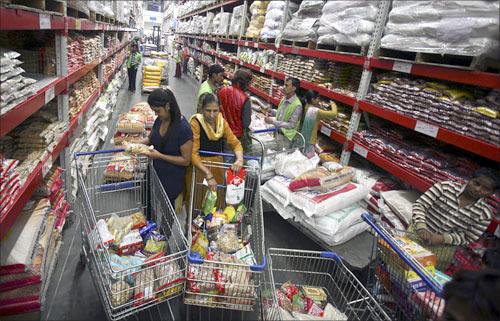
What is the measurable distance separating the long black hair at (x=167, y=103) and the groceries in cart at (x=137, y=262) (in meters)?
0.79

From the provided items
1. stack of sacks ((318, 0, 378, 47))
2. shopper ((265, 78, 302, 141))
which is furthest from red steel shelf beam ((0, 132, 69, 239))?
stack of sacks ((318, 0, 378, 47))

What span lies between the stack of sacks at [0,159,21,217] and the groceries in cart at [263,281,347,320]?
1668mm

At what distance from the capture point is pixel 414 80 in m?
3.26

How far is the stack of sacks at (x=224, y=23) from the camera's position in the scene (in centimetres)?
926

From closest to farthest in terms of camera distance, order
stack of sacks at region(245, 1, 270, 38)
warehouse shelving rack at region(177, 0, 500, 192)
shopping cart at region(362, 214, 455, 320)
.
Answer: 1. shopping cart at region(362, 214, 455, 320)
2. warehouse shelving rack at region(177, 0, 500, 192)
3. stack of sacks at region(245, 1, 270, 38)

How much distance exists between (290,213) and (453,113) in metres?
1.65

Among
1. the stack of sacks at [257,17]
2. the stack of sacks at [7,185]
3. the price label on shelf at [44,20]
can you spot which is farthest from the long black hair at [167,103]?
the stack of sacks at [257,17]

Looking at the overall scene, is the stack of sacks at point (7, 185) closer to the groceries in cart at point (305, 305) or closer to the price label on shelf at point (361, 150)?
the groceries in cart at point (305, 305)

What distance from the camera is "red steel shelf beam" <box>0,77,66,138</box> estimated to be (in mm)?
1810

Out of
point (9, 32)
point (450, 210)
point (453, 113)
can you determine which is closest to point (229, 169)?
point (450, 210)

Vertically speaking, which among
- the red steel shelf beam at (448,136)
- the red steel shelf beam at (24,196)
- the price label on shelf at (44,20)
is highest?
the price label on shelf at (44,20)

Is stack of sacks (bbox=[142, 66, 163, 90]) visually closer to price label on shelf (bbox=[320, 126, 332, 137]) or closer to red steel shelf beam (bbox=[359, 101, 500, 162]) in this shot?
price label on shelf (bbox=[320, 126, 332, 137])

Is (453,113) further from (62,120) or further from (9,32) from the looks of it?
(9,32)

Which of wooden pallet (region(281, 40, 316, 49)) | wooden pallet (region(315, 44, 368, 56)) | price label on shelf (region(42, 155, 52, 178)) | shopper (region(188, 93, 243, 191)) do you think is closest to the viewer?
price label on shelf (region(42, 155, 52, 178))
